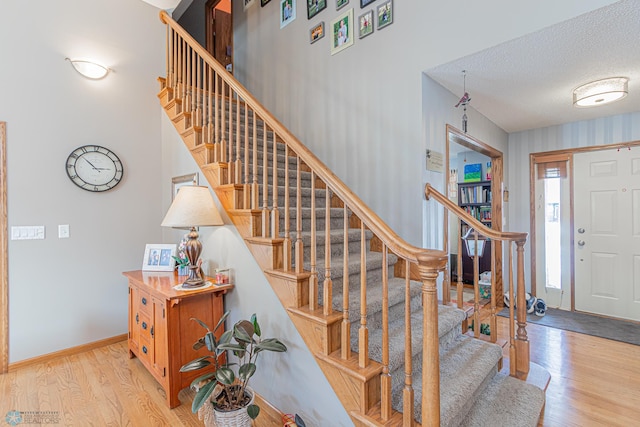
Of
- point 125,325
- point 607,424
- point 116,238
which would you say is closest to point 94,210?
point 116,238

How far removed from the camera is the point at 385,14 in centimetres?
259

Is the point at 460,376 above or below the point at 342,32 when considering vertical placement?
below

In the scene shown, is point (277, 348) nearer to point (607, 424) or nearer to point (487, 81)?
point (607, 424)

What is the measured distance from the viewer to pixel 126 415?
192 cm

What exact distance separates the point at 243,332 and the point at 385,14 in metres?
2.74

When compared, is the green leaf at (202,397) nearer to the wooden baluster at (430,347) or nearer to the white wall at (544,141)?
the wooden baluster at (430,347)

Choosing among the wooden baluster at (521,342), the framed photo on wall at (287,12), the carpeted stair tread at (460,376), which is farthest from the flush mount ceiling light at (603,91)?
the framed photo on wall at (287,12)

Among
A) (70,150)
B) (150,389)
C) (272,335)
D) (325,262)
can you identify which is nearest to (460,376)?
(325,262)

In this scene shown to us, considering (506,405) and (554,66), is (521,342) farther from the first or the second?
(554,66)

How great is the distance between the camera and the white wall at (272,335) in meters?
1.66

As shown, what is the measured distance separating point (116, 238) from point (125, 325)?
90 centimetres

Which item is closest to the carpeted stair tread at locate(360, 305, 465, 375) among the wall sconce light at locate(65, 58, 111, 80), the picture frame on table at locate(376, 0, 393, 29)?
the picture frame on table at locate(376, 0, 393, 29)

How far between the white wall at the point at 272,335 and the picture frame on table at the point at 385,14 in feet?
6.76

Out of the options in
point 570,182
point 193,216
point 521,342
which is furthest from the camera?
point 570,182
